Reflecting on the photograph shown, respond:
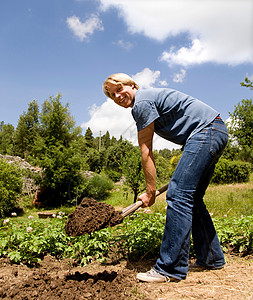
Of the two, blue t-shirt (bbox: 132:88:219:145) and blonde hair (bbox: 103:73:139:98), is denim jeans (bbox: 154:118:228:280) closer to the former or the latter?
blue t-shirt (bbox: 132:88:219:145)

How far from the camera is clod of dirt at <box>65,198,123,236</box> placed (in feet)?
6.87

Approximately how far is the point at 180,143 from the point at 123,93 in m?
0.69

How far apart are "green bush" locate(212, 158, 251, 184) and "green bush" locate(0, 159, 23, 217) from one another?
13047mm

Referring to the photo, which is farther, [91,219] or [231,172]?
[231,172]

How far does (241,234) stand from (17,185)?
11.3 m

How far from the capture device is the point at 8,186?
11.4 m

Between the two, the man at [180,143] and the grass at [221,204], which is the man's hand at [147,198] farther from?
the grass at [221,204]

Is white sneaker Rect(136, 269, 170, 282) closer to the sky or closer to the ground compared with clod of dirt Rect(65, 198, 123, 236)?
closer to the ground

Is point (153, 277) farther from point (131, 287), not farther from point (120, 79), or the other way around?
point (120, 79)

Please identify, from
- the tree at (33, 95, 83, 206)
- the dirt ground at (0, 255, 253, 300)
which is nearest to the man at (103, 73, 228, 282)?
the dirt ground at (0, 255, 253, 300)

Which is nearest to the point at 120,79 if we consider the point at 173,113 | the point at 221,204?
the point at 173,113

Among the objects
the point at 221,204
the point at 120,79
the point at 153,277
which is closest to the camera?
the point at 153,277

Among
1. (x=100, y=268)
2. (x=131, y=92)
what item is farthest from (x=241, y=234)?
(x=131, y=92)

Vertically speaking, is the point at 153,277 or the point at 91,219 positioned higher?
the point at 91,219
